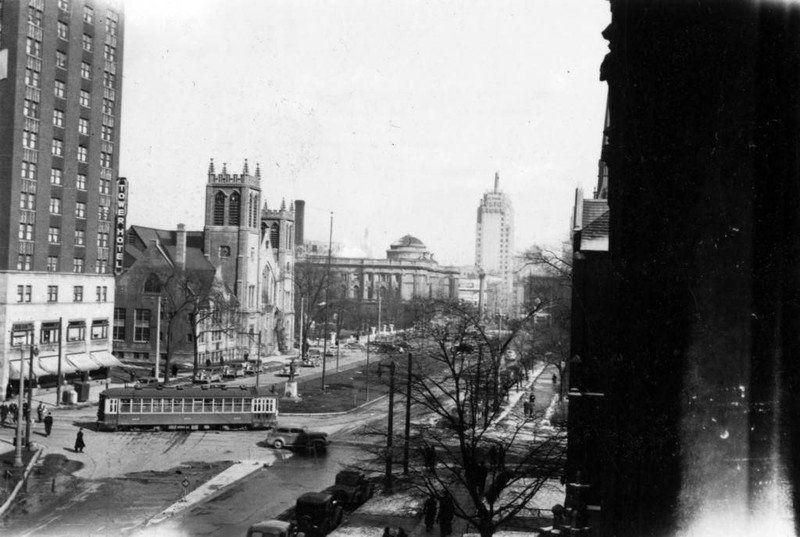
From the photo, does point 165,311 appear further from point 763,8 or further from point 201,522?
point 763,8

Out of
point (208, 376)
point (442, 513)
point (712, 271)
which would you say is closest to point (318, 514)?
point (442, 513)

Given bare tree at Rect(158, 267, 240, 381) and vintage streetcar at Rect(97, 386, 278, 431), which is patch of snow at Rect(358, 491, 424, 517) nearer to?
vintage streetcar at Rect(97, 386, 278, 431)

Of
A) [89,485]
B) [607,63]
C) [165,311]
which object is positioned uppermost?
[607,63]

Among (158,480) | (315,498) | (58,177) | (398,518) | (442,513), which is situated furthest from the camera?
(58,177)

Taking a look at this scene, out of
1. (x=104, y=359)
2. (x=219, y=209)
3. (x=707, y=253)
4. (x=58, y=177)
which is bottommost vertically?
(x=104, y=359)

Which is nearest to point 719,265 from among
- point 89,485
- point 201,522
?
point 201,522

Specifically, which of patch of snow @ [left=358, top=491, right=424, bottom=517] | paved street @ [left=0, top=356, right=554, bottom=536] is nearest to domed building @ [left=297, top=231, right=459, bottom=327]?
paved street @ [left=0, top=356, right=554, bottom=536]

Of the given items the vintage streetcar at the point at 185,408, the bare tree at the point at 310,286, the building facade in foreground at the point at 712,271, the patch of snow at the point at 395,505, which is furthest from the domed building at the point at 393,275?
the building facade in foreground at the point at 712,271

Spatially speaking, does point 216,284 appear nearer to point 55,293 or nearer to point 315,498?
point 55,293
